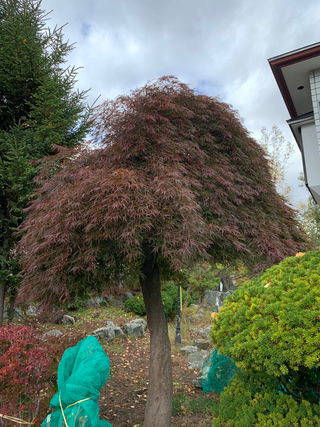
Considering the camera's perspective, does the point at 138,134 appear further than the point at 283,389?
Yes

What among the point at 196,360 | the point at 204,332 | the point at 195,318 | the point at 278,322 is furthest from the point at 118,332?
the point at 278,322

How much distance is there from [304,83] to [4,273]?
7004 millimetres

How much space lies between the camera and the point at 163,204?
2.93 meters

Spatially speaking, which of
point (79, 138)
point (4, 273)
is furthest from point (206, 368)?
point (79, 138)

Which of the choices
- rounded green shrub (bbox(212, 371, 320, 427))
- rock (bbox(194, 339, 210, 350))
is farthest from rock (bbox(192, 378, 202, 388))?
rock (bbox(194, 339, 210, 350))

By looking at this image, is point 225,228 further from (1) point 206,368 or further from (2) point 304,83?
(2) point 304,83

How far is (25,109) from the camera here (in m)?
6.38

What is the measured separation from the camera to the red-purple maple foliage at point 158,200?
2826mm

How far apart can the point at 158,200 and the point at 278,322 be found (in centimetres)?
154

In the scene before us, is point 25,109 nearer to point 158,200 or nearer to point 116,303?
point 158,200

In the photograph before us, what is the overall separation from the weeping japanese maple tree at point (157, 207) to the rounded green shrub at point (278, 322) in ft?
2.09

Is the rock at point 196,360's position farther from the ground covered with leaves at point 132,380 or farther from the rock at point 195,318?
the rock at point 195,318

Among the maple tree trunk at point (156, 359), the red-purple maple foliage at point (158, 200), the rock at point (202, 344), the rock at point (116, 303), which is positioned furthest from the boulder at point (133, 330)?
the red-purple maple foliage at point (158, 200)

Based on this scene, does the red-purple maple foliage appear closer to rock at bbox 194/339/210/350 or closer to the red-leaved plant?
the red-leaved plant
